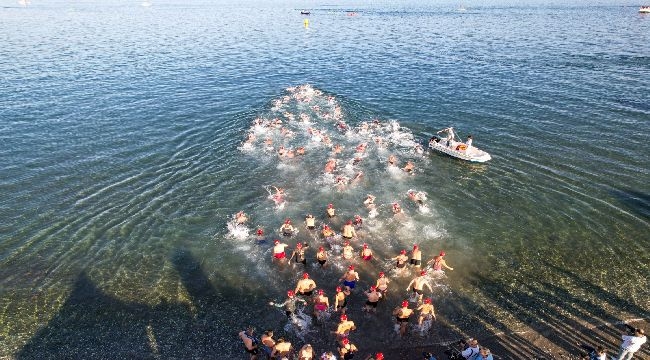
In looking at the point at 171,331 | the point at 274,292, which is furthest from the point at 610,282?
the point at 171,331

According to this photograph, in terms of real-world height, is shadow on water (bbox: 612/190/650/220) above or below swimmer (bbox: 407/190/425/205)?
above

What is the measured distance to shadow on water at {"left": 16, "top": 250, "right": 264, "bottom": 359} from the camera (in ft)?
59.1

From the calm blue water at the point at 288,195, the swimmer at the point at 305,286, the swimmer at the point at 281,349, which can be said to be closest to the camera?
the swimmer at the point at 281,349

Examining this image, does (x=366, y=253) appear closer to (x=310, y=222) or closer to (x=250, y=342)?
(x=310, y=222)

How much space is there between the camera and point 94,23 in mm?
112812

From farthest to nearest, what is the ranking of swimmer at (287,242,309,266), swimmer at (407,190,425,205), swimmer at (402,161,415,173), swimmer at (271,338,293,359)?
swimmer at (402,161,415,173), swimmer at (407,190,425,205), swimmer at (287,242,309,266), swimmer at (271,338,293,359)

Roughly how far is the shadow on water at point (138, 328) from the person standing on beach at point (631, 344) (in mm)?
16166

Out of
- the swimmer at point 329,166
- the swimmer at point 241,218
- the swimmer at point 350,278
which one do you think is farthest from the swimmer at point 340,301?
the swimmer at point 329,166

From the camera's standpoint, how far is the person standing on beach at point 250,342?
17062mm

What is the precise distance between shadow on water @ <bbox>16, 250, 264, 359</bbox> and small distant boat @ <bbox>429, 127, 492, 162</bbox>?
22.0 meters

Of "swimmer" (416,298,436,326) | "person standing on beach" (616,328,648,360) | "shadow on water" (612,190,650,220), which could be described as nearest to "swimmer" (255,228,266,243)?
"swimmer" (416,298,436,326)

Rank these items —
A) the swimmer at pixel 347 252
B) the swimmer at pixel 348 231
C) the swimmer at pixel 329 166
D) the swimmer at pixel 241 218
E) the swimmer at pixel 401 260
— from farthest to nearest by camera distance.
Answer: the swimmer at pixel 329 166
the swimmer at pixel 241 218
the swimmer at pixel 348 231
the swimmer at pixel 347 252
the swimmer at pixel 401 260

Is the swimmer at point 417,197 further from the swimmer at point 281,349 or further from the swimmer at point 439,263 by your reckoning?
the swimmer at point 281,349

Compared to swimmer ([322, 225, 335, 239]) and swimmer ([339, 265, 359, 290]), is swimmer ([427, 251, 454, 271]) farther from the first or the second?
swimmer ([322, 225, 335, 239])
